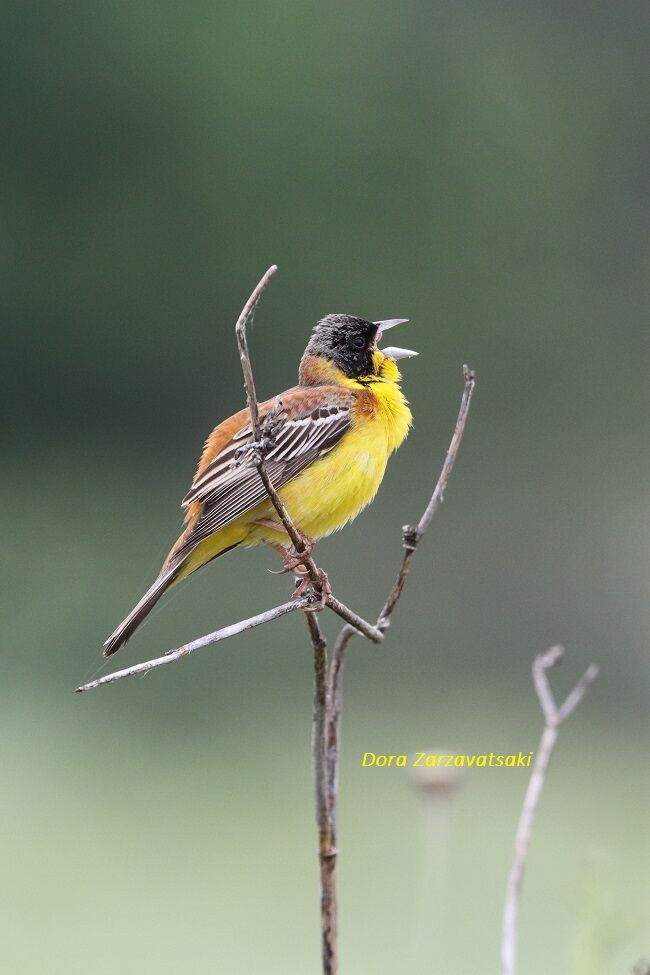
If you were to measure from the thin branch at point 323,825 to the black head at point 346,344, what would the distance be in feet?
3.48

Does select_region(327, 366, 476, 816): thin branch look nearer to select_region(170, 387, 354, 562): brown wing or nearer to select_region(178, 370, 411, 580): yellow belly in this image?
select_region(170, 387, 354, 562): brown wing

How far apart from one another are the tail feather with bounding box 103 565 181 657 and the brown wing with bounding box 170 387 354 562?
40 millimetres

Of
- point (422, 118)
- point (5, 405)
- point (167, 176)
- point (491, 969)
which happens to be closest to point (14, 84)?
point (167, 176)

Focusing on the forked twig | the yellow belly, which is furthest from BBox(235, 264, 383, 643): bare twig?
the yellow belly

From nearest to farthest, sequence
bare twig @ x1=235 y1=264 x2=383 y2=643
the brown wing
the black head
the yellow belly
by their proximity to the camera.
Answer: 1. bare twig @ x1=235 y1=264 x2=383 y2=643
2. the brown wing
3. the yellow belly
4. the black head

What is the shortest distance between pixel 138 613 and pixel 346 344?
2.82ft

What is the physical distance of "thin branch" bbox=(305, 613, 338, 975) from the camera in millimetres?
1218

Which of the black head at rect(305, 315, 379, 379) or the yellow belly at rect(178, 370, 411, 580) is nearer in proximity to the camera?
the yellow belly at rect(178, 370, 411, 580)

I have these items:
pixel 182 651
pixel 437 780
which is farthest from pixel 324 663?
pixel 437 780

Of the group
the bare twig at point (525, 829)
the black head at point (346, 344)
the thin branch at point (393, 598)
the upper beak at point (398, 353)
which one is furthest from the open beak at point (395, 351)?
the bare twig at point (525, 829)

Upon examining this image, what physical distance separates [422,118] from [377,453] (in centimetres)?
712

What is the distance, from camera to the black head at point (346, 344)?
2.32 meters

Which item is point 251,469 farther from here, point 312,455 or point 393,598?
point 393,598

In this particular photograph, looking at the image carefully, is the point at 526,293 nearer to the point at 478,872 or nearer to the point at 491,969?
the point at 478,872
